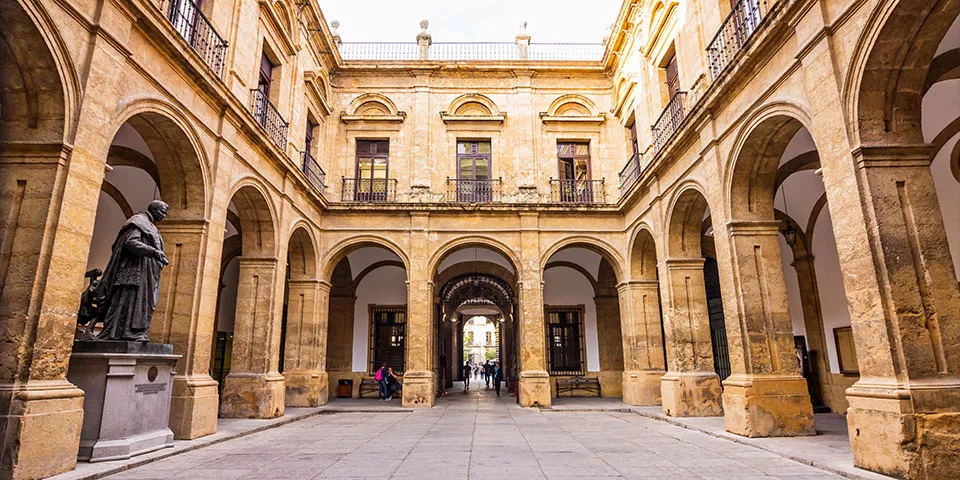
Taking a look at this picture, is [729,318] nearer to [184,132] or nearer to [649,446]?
[649,446]

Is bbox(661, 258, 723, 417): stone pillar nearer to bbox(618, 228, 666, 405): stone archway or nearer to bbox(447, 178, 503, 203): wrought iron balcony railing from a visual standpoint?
bbox(618, 228, 666, 405): stone archway

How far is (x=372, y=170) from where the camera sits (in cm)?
1375

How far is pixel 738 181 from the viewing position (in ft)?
24.0

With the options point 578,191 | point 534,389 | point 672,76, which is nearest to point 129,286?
point 534,389

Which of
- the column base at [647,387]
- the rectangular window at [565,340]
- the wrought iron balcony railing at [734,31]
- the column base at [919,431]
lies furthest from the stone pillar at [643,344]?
the column base at [919,431]

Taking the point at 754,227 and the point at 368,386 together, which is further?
the point at 368,386

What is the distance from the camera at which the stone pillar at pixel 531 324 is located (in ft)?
38.4

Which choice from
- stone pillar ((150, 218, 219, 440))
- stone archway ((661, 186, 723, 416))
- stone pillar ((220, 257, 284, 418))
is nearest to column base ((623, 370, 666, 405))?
stone archway ((661, 186, 723, 416))

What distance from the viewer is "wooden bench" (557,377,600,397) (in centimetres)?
1434

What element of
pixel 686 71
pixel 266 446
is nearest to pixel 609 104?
pixel 686 71

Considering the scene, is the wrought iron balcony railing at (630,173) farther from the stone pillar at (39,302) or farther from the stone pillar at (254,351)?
the stone pillar at (39,302)

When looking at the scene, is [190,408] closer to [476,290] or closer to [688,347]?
[688,347]

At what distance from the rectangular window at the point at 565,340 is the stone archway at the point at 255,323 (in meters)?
8.49

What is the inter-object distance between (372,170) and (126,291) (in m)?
8.63
